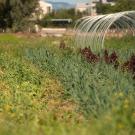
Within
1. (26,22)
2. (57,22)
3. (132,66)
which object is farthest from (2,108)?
(57,22)

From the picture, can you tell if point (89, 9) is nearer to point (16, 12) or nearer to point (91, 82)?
point (16, 12)

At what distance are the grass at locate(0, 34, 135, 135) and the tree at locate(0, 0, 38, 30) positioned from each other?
33.6 meters

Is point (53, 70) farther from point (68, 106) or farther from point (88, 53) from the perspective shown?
point (68, 106)

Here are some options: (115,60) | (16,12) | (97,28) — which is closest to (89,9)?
(16,12)

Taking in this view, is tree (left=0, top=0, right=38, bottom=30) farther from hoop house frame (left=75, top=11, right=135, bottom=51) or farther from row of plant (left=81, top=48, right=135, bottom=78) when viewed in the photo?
row of plant (left=81, top=48, right=135, bottom=78)

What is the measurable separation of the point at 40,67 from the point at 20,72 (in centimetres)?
151

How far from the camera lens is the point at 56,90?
35.2ft

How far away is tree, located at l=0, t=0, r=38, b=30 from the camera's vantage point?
48.3m

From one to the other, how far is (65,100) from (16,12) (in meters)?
39.5

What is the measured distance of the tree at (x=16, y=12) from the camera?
48.3m

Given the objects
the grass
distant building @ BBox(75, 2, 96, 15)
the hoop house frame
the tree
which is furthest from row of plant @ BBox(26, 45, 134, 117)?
distant building @ BBox(75, 2, 96, 15)

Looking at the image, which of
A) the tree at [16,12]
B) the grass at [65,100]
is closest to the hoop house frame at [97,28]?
the grass at [65,100]

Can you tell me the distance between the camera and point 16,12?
48.4m

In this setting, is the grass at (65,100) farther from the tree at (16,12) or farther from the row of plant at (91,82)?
the tree at (16,12)
